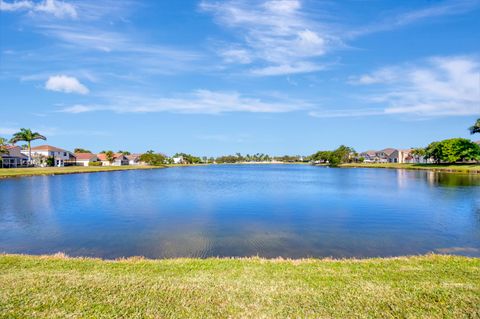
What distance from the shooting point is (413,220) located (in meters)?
19.1

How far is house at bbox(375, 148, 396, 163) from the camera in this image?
527 ft

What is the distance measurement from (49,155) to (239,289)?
114207 millimetres

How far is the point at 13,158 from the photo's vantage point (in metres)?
82.1

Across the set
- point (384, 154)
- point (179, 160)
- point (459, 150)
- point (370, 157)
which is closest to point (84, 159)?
point (179, 160)

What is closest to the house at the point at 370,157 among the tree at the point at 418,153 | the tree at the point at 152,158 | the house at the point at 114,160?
the tree at the point at 418,153

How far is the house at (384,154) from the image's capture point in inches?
6329

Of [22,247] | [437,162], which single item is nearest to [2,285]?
[22,247]

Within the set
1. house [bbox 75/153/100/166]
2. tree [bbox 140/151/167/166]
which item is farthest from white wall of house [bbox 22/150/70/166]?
tree [bbox 140/151/167/166]

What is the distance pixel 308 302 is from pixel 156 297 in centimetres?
300

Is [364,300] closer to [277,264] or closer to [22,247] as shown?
[277,264]

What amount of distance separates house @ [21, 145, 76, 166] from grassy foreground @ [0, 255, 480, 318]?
103 metres

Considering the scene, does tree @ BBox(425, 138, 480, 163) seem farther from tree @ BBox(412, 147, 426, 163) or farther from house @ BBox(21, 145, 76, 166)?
house @ BBox(21, 145, 76, 166)

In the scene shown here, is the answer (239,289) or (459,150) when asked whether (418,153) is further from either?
(239,289)

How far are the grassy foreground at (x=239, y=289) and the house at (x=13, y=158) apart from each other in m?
84.7
